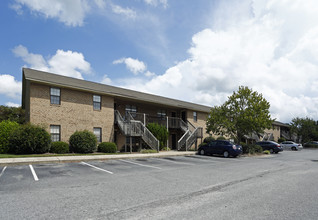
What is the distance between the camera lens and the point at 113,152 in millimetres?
19281

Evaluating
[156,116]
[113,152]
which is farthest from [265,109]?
[113,152]

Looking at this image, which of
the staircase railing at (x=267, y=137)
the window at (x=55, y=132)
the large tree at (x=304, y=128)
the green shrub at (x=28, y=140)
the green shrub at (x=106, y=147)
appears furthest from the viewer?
the large tree at (x=304, y=128)

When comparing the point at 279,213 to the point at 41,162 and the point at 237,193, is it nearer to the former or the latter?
the point at 237,193

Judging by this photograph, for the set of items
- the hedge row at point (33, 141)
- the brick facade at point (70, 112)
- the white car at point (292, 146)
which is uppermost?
the brick facade at point (70, 112)

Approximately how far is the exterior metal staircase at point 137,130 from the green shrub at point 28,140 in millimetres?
6631

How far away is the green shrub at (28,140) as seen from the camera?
15.2 metres

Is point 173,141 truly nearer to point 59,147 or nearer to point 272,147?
point 272,147

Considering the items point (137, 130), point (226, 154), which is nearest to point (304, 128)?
point (226, 154)

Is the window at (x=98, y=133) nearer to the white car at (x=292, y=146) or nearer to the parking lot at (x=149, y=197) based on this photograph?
the parking lot at (x=149, y=197)

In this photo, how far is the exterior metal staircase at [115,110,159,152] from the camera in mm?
20109

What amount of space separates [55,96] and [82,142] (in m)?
4.42

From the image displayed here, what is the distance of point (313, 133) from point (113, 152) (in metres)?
52.3

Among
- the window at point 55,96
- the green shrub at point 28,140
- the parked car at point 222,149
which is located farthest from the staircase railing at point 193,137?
the green shrub at point 28,140

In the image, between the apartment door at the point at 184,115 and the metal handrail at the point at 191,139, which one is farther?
the apartment door at the point at 184,115
